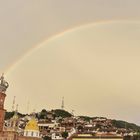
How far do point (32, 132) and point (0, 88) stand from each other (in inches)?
482

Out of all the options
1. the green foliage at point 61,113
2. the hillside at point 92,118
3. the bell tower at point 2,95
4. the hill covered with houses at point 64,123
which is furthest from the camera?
the green foliage at point 61,113

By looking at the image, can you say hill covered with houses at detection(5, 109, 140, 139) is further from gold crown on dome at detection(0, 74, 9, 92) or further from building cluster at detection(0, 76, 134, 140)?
gold crown on dome at detection(0, 74, 9, 92)

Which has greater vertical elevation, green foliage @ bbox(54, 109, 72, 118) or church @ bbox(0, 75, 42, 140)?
green foliage @ bbox(54, 109, 72, 118)

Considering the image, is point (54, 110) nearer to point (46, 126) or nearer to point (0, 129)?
point (46, 126)

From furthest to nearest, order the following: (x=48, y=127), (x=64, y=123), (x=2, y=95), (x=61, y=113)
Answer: (x=61, y=113) < (x=64, y=123) < (x=48, y=127) < (x=2, y=95)

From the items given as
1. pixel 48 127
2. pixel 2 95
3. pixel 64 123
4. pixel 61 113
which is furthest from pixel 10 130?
pixel 61 113

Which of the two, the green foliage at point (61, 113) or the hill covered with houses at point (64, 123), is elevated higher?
the green foliage at point (61, 113)

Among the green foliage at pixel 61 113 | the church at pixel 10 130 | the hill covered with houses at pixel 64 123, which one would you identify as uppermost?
the green foliage at pixel 61 113

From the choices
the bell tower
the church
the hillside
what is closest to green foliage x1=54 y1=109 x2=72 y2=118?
the hillside

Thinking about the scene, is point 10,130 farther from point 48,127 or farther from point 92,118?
point 92,118

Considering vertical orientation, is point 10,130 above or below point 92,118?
below

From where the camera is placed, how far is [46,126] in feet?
414

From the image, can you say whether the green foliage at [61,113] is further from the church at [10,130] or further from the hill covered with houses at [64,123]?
the church at [10,130]

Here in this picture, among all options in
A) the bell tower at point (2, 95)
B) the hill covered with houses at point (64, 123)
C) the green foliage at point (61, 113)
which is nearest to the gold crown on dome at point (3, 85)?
the bell tower at point (2, 95)
